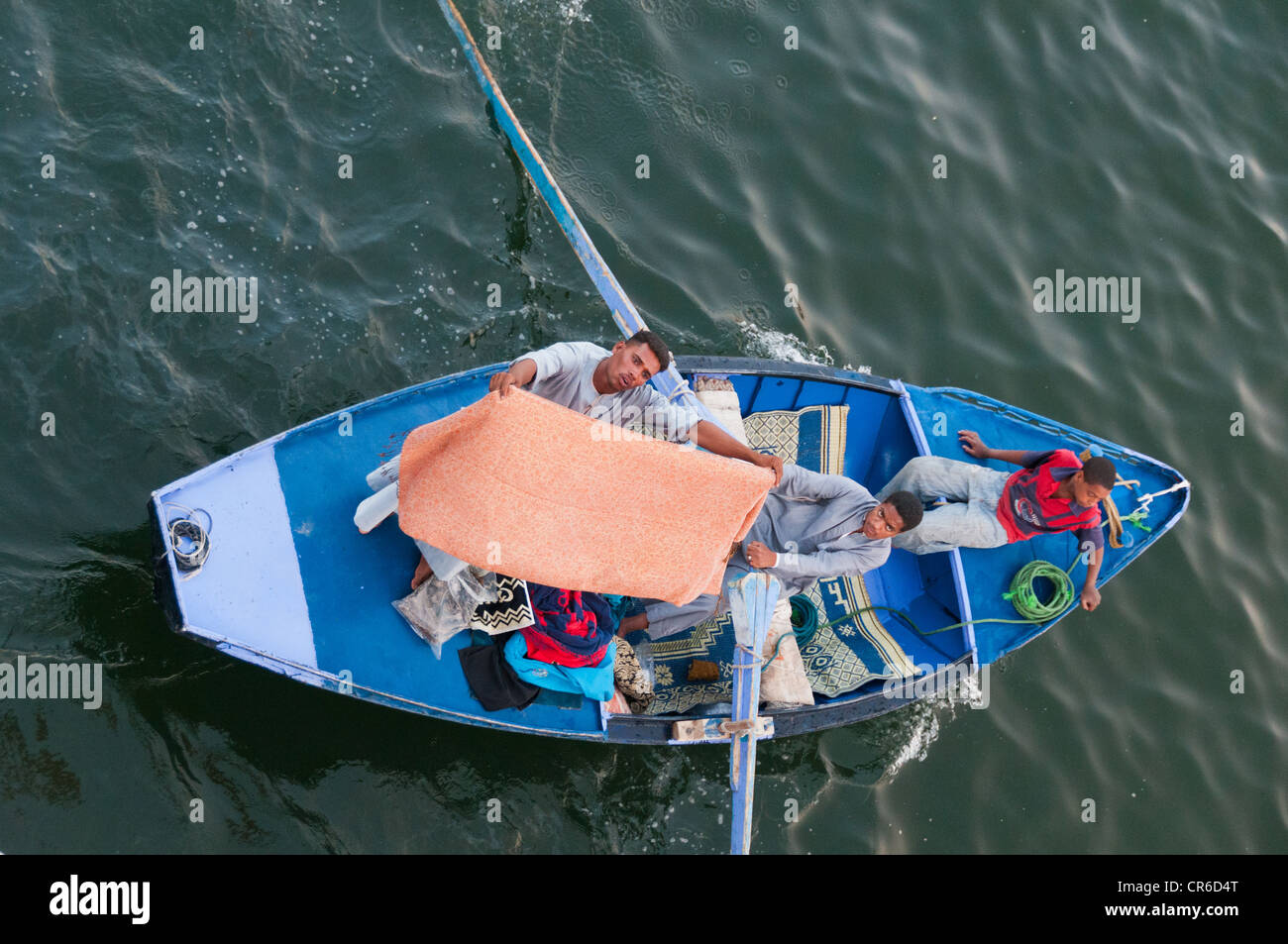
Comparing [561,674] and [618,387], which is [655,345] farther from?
[561,674]

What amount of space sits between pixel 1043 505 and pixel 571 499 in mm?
3260

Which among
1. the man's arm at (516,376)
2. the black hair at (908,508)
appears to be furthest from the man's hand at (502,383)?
the black hair at (908,508)

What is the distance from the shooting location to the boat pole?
6.99 m

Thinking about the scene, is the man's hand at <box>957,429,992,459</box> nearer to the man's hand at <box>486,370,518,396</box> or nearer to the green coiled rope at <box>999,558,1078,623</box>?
the green coiled rope at <box>999,558,1078,623</box>

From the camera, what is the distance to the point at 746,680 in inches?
244

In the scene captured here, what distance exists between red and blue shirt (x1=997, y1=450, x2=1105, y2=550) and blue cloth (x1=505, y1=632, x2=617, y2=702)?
285 cm

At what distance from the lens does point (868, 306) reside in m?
9.25

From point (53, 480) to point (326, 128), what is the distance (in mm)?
3458

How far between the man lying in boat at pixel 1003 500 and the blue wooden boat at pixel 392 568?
0.24 metres

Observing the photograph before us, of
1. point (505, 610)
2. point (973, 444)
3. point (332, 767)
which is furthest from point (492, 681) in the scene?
point (973, 444)

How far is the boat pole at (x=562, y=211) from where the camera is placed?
6.99 m

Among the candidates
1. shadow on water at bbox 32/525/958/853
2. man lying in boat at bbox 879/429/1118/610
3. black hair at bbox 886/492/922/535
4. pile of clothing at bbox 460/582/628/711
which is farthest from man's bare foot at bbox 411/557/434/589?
man lying in boat at bbox 879/429/1118/610

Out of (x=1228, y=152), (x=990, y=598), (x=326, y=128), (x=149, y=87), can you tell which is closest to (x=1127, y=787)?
(x=990, y=598)

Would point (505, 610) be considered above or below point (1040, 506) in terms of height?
below
